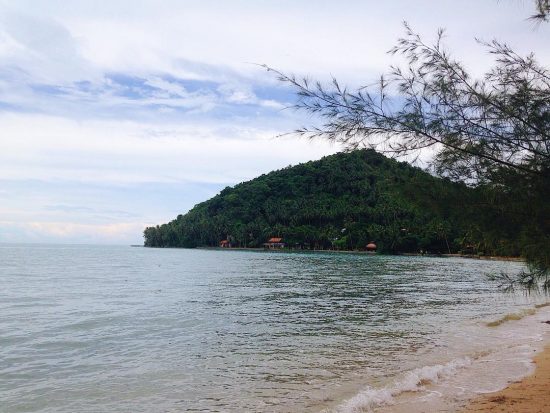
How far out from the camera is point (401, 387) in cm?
955

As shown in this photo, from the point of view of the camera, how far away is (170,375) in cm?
1132

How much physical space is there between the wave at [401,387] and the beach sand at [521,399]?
1478 millimetres

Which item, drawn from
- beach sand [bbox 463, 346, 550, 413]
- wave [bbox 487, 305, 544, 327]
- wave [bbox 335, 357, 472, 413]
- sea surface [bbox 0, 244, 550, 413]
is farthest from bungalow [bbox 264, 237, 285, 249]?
beach sand [bbox 463, 346, 550, 413]

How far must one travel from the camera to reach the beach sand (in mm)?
7516

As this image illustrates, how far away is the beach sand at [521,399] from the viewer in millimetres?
7516

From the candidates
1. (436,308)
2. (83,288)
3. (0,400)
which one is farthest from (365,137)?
(83,288)

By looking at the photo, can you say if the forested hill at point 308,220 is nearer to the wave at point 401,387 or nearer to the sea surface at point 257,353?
the sea surface at point 257,353

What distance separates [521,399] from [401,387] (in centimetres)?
230

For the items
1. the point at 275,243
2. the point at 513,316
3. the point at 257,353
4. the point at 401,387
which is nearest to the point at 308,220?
the point at 275,243

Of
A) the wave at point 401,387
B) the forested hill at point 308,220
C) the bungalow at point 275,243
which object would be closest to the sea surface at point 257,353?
the wave at point 401,387

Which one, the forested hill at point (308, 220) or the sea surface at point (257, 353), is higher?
the forested hill at point (308, 220)

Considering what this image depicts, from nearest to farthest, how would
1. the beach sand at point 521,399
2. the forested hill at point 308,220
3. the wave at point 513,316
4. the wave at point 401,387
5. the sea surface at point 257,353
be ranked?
the beach sand at point 521,399
the wave at point 401,387
the sea surface at point 257,353
the wave at point 513,316
the forested hill at point 308,220

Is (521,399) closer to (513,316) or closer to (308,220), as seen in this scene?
(513,316)

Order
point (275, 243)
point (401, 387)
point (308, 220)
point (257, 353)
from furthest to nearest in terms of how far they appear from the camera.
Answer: point (308, 220) → point (275, 243) → point (257, 353) → point (401, 387)
